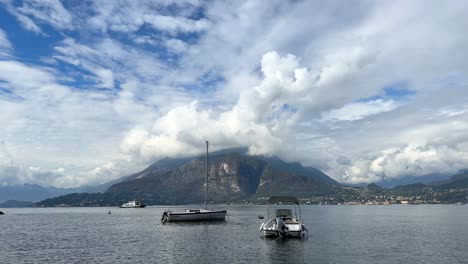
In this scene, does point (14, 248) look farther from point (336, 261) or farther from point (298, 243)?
point (336, 261)

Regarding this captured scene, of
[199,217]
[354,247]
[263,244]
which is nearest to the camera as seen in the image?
[354,247]

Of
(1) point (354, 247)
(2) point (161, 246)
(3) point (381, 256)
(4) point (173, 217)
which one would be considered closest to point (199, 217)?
(4) point (173, 217)

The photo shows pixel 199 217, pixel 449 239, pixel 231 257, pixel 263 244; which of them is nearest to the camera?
pixel 231 257

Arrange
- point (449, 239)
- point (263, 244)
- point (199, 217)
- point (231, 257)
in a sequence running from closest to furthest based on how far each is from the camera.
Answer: point (231, 257) → point (263, 244) → point (449, 239) → point (199, 217)

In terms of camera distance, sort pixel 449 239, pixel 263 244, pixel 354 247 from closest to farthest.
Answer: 1. pixel 354 247
2. pixel 263 244
3. pixel 449 239

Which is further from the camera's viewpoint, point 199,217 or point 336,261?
point 199,217

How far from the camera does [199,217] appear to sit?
154 metres

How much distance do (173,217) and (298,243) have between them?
79.2m

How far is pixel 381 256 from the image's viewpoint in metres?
67.8

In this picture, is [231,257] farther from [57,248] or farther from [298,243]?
[57,248]

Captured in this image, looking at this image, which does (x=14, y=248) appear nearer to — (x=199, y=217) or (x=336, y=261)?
(x=336, y=261)

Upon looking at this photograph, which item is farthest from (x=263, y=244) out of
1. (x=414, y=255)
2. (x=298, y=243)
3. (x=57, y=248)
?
(x=57, y=248)

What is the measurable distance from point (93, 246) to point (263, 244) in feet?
115

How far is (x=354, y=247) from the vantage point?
258 ft
